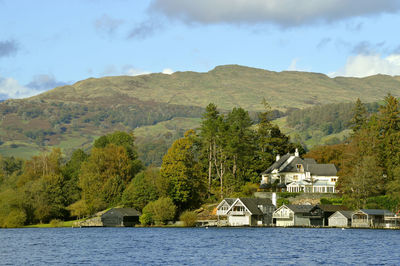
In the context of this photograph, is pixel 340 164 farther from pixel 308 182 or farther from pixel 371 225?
pixel 371 225

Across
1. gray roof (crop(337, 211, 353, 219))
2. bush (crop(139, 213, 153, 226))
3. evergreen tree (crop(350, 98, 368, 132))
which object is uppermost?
evergreen tree (crop(350, 98, 368, 132))

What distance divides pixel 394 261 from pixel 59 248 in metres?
38.3

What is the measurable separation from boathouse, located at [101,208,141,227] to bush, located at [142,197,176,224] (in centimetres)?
408

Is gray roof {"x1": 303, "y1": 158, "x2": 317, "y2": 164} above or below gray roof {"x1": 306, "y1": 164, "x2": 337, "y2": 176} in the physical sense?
above

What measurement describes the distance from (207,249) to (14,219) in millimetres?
63282

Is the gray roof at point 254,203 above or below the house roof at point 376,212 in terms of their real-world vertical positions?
above

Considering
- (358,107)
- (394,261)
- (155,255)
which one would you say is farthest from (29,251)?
(358,107)

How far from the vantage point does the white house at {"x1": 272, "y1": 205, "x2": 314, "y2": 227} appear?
368ft

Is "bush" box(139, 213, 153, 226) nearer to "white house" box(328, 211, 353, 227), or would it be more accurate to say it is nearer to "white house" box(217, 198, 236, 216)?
"white house" box(217, 198, 236, 216)

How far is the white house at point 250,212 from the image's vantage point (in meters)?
113

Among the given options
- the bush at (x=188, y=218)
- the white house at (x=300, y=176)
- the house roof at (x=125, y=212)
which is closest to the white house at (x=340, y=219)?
the white house at (x=300, y=176)

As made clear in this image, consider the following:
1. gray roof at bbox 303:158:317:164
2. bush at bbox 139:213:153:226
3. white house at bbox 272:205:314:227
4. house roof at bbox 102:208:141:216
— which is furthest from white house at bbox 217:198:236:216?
gray roof at bbox 303:158:317:164

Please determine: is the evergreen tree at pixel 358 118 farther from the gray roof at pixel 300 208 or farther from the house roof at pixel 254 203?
the house roof at pixel 254 203

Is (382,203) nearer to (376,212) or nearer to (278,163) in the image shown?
(376,212)
